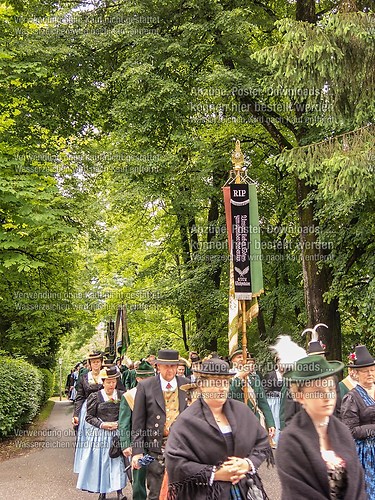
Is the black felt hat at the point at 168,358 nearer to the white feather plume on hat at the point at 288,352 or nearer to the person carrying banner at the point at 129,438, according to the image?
the person carrying banner at the point at 129,438

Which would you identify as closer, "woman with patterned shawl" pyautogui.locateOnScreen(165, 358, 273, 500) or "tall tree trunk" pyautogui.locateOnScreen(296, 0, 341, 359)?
"woman with patterned shawl" pyautogui.locateOnScreen(165, 358, 273, 500)

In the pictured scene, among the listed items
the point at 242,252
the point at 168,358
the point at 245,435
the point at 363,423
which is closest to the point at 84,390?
the point at 242,252

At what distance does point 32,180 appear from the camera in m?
14.6

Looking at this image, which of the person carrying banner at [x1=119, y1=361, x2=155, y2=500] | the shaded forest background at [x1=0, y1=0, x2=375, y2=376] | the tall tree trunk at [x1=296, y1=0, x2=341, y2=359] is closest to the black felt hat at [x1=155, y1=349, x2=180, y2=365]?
the person carrying banner at [x1=119, y1=361, x2=155, y2=500]

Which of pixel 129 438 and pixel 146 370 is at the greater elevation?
pixel 146 370

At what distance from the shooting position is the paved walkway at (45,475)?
10.1 metres

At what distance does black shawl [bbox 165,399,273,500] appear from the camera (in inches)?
175

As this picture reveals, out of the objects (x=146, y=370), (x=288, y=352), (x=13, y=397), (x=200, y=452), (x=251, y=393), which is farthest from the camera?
(x=13, y=397)

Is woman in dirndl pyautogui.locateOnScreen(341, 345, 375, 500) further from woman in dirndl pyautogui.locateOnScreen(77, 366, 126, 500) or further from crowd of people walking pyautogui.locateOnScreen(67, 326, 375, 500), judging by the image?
woman in dirndl pyautogui.locateOnScreen(77, 366, 126, 500)

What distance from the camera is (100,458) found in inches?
371

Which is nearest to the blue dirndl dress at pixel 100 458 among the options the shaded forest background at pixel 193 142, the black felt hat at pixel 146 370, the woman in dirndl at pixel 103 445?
the woman in dirndl at pixel 103 445

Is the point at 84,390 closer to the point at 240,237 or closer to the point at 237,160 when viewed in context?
the point at 240,237

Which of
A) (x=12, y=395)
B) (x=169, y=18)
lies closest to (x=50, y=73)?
(x=169, y=18)

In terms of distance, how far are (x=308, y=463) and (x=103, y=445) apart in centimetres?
642
